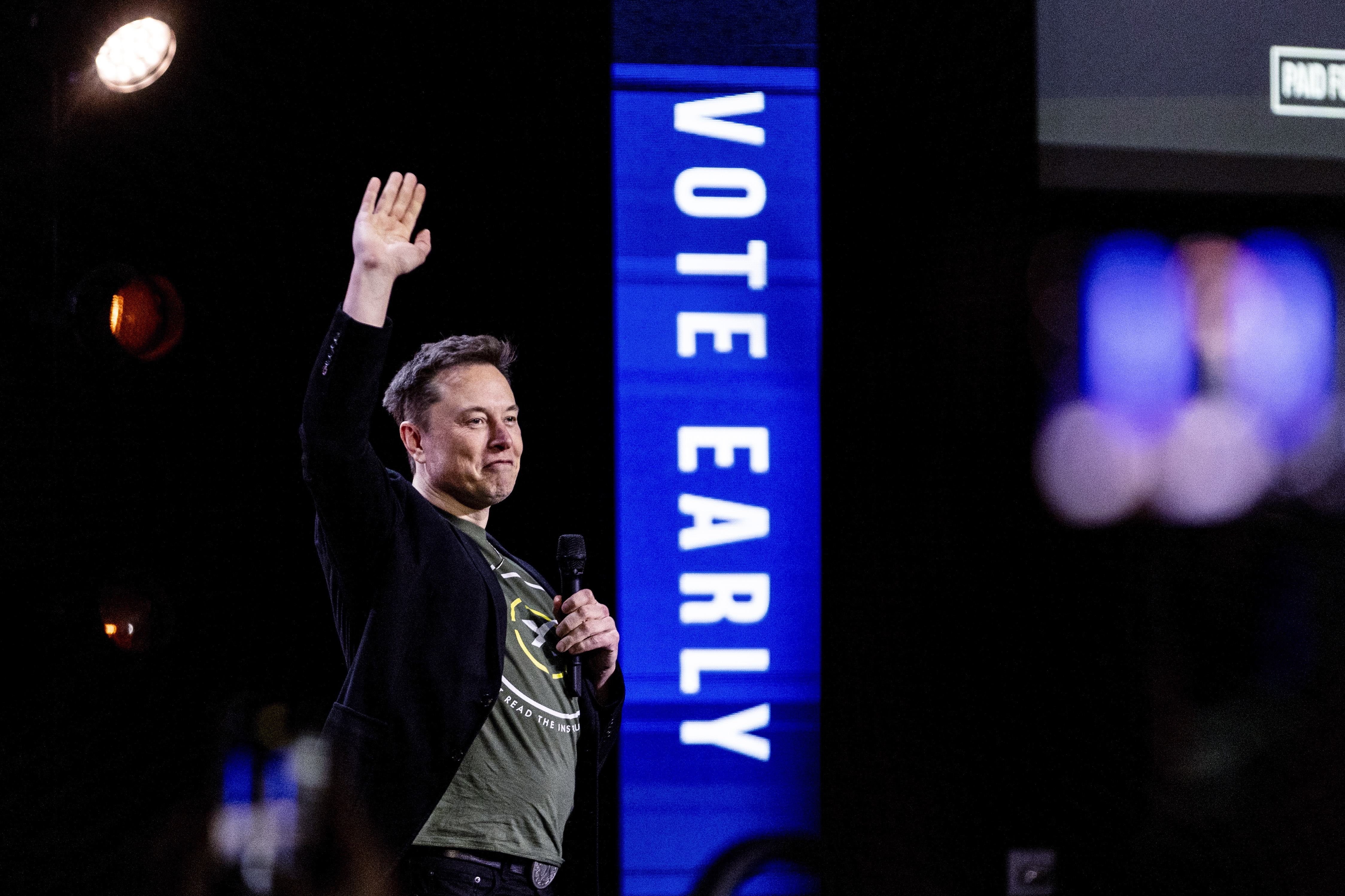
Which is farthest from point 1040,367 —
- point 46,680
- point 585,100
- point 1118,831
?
point 46,680

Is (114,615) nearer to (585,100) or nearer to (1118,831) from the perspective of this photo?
(585,100)

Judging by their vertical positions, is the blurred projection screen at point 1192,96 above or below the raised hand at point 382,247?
above

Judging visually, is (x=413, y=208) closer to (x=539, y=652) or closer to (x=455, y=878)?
(x=539, y=652)

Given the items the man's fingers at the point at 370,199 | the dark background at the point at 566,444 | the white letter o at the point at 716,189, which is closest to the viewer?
the man's fingers at the point at 370,199

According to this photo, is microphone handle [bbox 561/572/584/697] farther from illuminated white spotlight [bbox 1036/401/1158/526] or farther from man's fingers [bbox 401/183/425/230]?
illuminated white spotlight [bbox 1036/401/1158/526]

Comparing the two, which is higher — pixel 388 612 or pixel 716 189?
pixel 716 189

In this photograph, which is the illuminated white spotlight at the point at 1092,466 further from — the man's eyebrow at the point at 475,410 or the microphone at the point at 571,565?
the man's eyebrow at the point at 475,410

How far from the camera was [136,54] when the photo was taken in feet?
7.89

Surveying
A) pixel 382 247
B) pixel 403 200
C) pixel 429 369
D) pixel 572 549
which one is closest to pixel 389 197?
pixel 403 200

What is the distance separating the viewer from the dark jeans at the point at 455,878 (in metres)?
1.62

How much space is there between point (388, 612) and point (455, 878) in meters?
0.44

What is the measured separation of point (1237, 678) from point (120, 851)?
119 inches

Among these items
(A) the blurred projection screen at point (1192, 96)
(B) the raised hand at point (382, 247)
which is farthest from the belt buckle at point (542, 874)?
(A) the blurred projection screen at point (1192, 96)

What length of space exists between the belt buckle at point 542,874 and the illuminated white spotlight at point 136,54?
2.00 m
